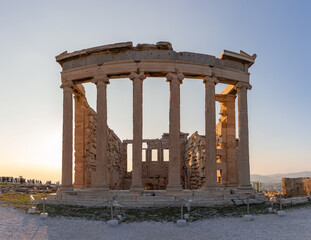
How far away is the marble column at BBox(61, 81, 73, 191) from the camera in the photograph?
1998 cm

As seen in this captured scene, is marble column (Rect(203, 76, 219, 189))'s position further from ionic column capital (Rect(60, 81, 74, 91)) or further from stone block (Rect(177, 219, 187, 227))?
ionic column capital (Rect(60, 81, 74, 91))

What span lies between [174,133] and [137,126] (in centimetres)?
216

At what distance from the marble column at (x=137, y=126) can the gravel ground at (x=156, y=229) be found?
5178mm

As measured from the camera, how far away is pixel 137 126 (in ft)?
62.6

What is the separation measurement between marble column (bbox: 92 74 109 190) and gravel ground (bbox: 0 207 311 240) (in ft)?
15.7

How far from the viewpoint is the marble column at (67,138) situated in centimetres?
1998

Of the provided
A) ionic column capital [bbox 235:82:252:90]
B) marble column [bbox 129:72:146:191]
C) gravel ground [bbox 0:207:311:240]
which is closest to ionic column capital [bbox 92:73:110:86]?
marble column [bbox 129:72:146:191]

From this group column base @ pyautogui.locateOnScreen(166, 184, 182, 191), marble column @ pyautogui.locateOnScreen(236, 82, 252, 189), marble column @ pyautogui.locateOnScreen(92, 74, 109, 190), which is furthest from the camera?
marble column @ pyautogui.locateOnScreen(236, 82, 252, 189)

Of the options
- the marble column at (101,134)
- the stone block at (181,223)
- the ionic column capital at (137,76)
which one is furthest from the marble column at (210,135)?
the stone block at (181,223)

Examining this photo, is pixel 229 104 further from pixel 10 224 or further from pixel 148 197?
pixel 10 224

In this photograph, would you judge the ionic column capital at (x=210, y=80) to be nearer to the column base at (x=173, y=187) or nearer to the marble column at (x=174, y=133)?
the marble column at (x=174, y=133)

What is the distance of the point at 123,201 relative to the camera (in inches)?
683

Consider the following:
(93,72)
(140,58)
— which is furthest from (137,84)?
(93,72)

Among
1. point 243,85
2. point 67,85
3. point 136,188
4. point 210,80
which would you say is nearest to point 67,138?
point 67,85
